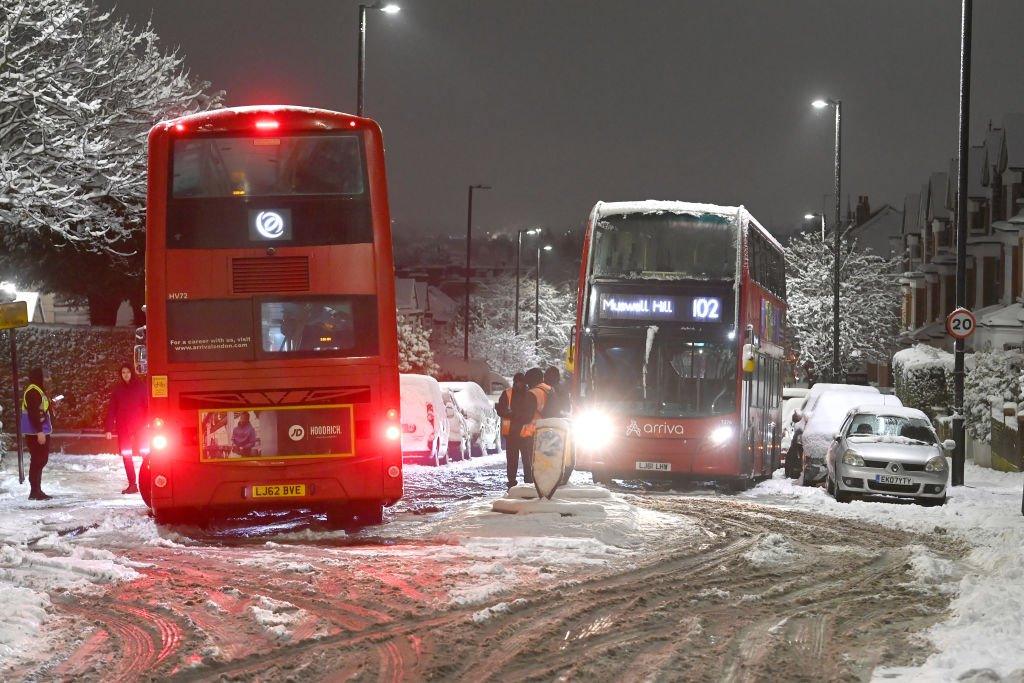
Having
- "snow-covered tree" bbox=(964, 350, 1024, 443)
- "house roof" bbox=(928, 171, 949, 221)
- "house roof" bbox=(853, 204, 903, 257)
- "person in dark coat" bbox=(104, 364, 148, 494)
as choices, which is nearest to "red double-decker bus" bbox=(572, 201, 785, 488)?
"person in dark coat" bbox=(104, 364, 148, 494)

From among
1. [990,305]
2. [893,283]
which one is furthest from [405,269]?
[990,305]

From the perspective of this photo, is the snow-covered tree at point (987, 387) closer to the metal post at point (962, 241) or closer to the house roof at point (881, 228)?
the metal post at point (962, 241)

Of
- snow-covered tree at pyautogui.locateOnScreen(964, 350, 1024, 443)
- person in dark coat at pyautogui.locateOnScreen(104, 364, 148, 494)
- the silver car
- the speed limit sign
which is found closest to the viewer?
person in dark coat at pyautogui.locateOnScreen(104, 364, 148, 494)

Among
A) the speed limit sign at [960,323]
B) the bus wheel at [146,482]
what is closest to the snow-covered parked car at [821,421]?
the speed limit sign at [960,323]

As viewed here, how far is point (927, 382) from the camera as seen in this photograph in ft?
127

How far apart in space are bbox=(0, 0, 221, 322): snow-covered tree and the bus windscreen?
329 inches

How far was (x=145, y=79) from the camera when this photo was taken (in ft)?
91.3

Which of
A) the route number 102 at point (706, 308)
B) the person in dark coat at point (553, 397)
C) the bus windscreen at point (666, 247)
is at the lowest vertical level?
the person in dark coat at point (553, 397)

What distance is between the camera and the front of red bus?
828 inches

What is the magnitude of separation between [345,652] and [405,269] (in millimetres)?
138001

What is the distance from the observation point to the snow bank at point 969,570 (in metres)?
7.73

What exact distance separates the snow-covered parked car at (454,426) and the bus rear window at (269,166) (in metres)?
13.5

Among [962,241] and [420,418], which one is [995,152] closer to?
[962,241]

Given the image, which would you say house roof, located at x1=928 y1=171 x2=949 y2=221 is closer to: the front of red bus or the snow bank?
the snow bank
